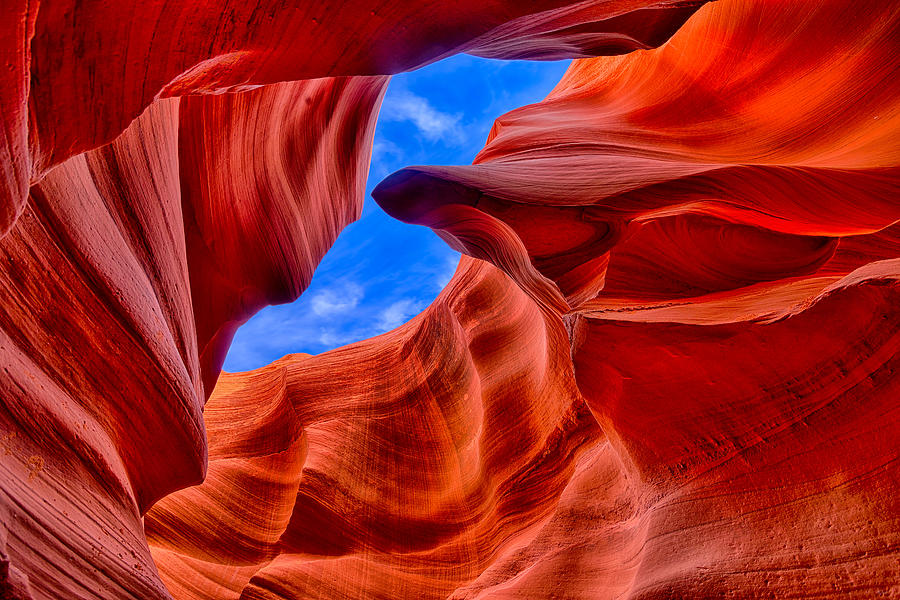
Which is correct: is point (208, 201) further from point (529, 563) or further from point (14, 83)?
point (529, 563)

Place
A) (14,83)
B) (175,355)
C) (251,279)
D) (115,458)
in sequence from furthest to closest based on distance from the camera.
A: (251,279) < (175,355) < (115,458) < (14,83)

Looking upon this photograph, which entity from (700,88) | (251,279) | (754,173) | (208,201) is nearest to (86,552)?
(208,201)

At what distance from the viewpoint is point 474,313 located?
937 centimetres

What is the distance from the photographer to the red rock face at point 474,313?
2443mm

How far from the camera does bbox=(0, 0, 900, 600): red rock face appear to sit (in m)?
2.44

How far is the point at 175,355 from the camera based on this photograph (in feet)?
12.2

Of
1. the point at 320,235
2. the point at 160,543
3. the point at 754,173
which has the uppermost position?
the point at 320,235

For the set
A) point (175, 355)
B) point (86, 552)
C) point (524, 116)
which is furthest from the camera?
point (524, 116)

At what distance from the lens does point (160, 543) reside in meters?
7.55

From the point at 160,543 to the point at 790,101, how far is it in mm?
10568

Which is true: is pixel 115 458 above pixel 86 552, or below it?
above

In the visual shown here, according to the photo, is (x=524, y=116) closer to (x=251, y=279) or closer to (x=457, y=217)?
(x=457, y=217)

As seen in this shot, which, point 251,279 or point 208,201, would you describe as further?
point 251,279

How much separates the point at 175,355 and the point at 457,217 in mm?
3579
